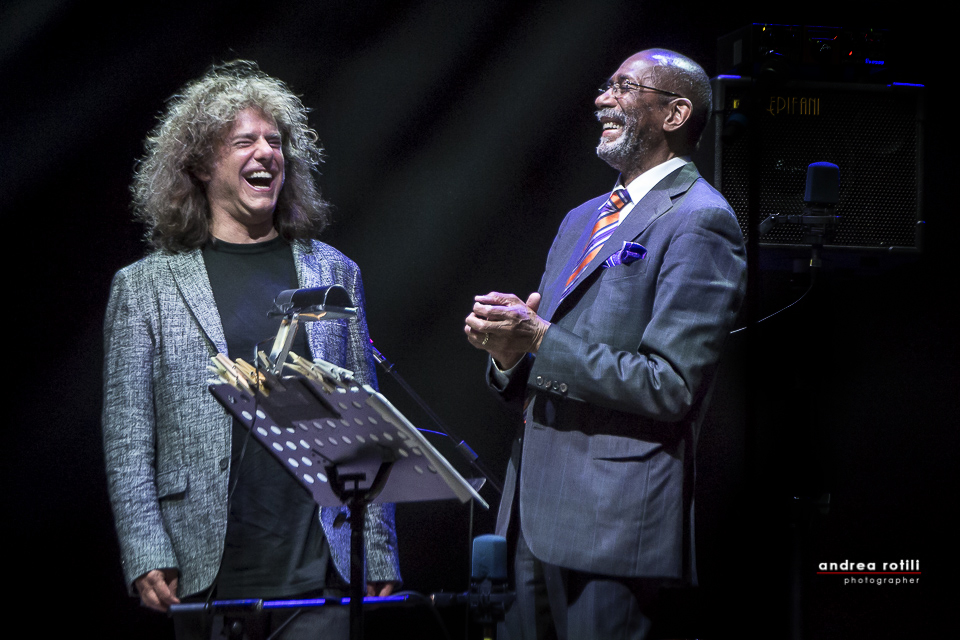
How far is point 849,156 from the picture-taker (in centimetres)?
315

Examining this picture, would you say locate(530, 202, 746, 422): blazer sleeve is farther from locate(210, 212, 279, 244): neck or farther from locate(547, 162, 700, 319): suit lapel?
locate(210, 212, 279, 244): neck

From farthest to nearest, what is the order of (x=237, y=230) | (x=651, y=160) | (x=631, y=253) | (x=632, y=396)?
(x=237, y=230), (x=651, y=160), (x=631, y=253), (x=632, y=396)

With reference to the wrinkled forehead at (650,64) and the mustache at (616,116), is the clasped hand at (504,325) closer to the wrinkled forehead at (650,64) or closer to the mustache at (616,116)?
the mustache at (616,116)

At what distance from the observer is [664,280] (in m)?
2.00

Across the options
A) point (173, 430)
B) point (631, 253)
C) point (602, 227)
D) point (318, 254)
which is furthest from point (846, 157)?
point (173, 430)

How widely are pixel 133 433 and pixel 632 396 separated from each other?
121 centimetres

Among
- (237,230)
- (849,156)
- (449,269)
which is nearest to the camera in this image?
(237,230)

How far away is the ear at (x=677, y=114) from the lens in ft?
7.52

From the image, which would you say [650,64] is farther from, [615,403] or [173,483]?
[173,483]

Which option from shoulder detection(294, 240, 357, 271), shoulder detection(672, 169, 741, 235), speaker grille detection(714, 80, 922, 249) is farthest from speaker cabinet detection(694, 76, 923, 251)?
shoulder detection(294, 240, 357, 271)

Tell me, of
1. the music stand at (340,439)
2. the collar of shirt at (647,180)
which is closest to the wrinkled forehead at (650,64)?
the collar of shirt at (647,180)

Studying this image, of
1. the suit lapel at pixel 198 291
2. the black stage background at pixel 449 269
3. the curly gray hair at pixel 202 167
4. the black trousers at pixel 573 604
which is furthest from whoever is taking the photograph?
the black stage background at pixel 449 269

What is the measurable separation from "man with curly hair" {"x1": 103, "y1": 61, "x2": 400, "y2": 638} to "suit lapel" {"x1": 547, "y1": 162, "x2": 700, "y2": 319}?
689 millimetres

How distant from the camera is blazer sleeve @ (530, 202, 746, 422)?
1899mm
